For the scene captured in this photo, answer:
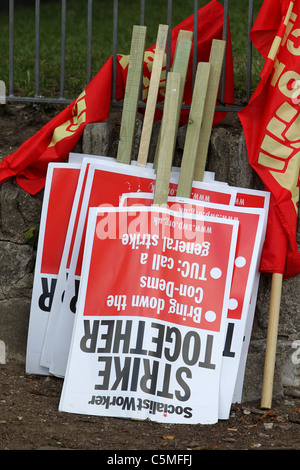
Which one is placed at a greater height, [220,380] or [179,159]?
[179,159]

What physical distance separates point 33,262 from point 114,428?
106cm

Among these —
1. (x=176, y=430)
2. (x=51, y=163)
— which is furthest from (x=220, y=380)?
(x=51, y=163)

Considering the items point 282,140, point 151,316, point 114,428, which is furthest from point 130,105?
point 114,428

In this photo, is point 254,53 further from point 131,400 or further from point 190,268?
point 131,400

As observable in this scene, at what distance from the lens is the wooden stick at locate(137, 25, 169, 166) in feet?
12.5

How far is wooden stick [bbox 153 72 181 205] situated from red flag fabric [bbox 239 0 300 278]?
0.40 meters

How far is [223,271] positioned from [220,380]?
491 millimetres

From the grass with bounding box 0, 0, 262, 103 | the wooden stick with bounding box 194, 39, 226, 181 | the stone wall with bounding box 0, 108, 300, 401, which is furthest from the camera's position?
the grass with bounding box 0, 0, 262, 103

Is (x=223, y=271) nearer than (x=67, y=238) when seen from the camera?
Yes

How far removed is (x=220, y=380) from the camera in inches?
143

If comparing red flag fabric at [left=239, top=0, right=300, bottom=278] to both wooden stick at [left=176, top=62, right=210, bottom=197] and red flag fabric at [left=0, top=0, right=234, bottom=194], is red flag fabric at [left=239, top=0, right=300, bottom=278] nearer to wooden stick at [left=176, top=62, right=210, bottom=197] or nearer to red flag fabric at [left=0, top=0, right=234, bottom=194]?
wooden stick at [left=176, top=62, right=210, bottom=197]

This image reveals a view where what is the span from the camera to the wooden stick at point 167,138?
3701 mm

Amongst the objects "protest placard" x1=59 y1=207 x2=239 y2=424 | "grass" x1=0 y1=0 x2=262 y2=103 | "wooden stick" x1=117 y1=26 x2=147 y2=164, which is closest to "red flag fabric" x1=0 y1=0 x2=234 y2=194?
"wooden stick" x1=117 y1=26 x2=147 y2=164

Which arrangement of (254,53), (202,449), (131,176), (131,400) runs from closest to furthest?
(202,449) → (131,400) → (131,176) → (254,53)
